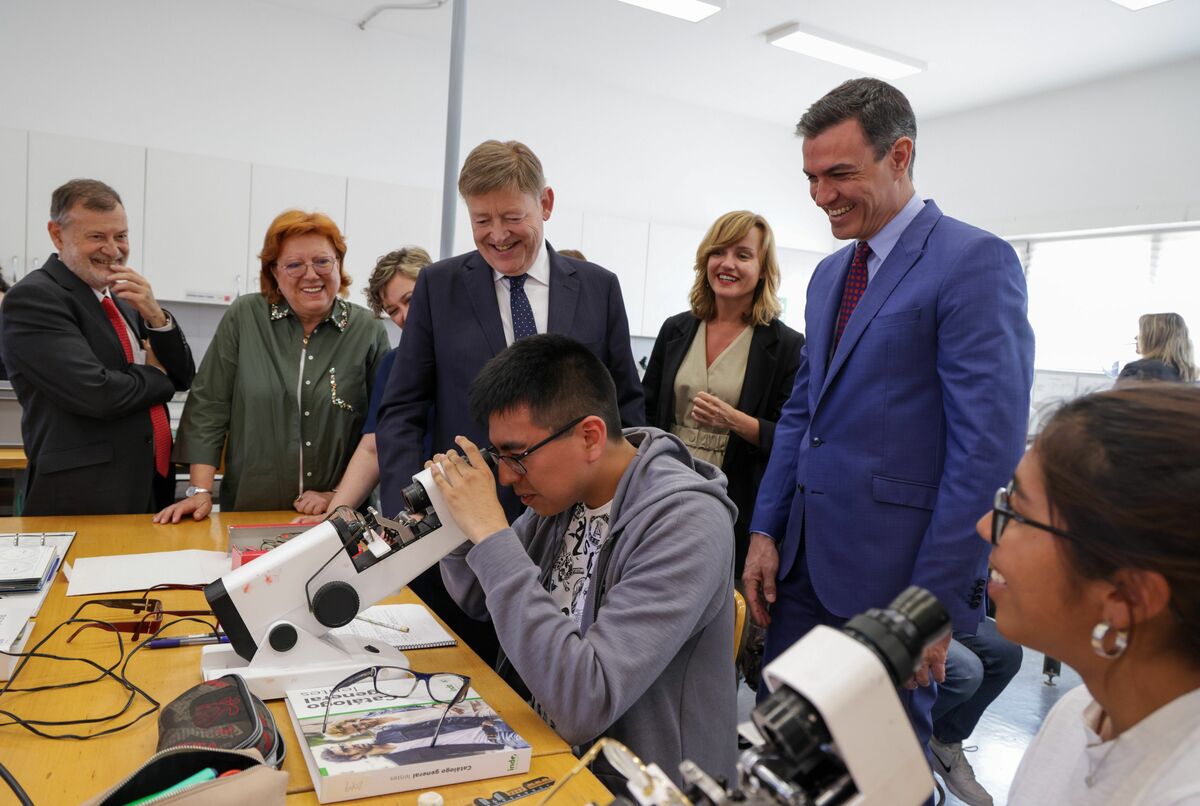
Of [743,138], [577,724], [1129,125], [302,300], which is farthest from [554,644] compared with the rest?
[743,138]

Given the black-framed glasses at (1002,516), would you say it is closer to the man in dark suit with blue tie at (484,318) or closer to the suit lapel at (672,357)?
the man in dark suit with blue tie at (484,318)

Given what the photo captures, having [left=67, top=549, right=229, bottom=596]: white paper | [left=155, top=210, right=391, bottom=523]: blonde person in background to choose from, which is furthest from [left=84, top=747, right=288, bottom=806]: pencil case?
[left=155, top=210, right=391, bottom=523]: blonde person in background

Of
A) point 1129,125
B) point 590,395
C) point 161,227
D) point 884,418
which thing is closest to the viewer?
point 590,395

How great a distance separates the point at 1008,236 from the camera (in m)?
6.21

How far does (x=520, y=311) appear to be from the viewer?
2.06 m

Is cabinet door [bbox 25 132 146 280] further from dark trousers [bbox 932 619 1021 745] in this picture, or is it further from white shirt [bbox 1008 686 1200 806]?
white shirt [bbox 1008 686 1200 806]

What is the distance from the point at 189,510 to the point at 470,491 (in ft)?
4.43

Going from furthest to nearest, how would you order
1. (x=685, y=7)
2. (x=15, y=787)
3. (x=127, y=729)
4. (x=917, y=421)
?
(x=685, y=7), (x=917, y=421), (x=127, y=729), (x=15, y=787)

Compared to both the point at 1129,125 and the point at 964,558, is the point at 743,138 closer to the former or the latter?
the point at 1129,125

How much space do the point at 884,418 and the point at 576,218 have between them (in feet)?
14.4

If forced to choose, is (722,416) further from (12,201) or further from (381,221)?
(12,201)

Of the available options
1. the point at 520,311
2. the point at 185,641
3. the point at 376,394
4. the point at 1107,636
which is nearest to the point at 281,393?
the point at 376,394

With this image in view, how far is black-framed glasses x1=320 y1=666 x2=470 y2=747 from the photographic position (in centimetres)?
123

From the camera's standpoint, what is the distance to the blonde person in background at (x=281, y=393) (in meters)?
2.40
